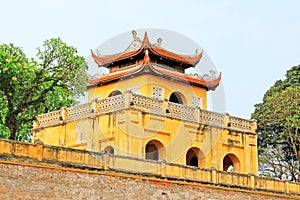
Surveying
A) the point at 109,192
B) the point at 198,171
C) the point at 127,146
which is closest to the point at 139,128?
the point at 127,146

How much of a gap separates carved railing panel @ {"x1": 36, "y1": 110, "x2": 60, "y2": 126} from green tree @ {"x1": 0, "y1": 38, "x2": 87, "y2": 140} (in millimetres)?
732

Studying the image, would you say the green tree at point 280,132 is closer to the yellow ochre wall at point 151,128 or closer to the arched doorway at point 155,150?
the yellow ochre wall at point 151,128

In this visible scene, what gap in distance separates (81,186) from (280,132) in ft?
53.1

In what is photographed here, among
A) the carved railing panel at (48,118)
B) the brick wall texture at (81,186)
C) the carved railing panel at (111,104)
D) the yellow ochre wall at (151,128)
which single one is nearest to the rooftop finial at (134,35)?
the yellow ochre wall at (151,128)

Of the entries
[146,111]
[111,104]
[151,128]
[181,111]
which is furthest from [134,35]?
[151,128]

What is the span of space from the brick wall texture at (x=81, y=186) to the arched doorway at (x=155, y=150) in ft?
9.13

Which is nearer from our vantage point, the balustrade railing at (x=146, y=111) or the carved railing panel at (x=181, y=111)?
the balustrade railing at (x=146, y=111)

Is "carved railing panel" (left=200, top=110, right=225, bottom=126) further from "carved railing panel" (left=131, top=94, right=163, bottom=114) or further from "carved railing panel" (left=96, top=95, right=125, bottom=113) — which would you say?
"carved railing panel" (left=96, top=95, right=125, bottom=113)

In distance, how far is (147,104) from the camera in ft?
72.5

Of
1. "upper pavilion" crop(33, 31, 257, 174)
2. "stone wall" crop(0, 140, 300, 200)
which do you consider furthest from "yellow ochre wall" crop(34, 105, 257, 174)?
"stone wall" crop(0, 140, 300, 200)

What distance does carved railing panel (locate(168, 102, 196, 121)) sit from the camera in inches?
902

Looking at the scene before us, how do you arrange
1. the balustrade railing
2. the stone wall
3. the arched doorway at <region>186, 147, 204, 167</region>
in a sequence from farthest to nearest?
the arched doorway at <region>186, 147, 204, 167</region>, the balustrade railing, the stone wall

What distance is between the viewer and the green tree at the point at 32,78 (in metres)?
23.3

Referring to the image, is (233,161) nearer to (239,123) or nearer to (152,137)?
(239,123)
